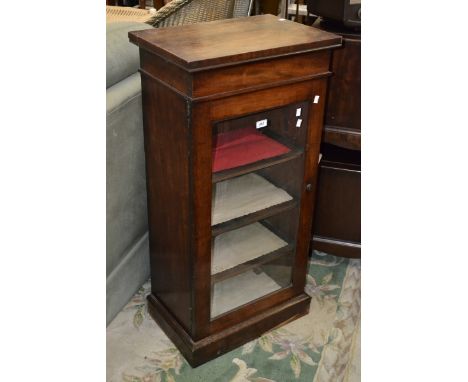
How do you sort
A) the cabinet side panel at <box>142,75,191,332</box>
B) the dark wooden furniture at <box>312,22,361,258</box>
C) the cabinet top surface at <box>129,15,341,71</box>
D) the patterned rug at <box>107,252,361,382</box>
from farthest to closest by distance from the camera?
the dark wooden furniture at <box>312,22,361,258</box> → the patterned rug at <box>107,252,361,382</box> → the cabinet side panel at <box>142,75,191,332</box> → the cabinet top surface at <box>129,15,341,71</box>

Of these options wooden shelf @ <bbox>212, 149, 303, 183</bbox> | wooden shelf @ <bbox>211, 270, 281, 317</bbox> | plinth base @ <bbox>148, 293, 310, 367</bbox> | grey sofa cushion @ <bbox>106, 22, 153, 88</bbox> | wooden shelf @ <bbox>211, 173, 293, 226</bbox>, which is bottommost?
plinth base @ <bbox>148, 293, 310, 367</bbox>

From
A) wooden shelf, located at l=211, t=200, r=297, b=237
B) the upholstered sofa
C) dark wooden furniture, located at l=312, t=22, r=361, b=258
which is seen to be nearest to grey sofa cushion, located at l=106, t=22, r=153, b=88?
the upholstered sofa

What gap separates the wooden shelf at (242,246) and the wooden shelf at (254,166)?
0.26 m

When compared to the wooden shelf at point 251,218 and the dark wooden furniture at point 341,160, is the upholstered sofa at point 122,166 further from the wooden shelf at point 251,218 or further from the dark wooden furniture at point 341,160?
the dark wooden furniture at point 341,160

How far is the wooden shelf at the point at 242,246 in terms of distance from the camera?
1.40 m

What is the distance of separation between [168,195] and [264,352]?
525 mm

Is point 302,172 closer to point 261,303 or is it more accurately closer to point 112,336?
point 261,303

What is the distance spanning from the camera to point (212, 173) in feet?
3.93

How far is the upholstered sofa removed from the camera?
1.31m

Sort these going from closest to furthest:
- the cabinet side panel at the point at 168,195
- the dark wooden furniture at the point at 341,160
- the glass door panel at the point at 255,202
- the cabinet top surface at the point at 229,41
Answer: the cabinet top surface at the point at 229,41 → the cabinet side panel at the point at 168,195 → the glass door panel at the point at 255,202 → the dark wooden furniture at the point at 341,160

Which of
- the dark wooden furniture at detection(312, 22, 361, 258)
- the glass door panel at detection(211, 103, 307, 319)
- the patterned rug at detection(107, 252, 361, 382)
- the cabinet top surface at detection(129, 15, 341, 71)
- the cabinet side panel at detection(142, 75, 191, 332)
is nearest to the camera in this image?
the cabinet top surface at detection(129, 15, 341, 71)

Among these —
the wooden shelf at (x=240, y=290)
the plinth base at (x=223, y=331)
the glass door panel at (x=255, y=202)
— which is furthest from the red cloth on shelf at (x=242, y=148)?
the plinth base at (x=223, y=331)

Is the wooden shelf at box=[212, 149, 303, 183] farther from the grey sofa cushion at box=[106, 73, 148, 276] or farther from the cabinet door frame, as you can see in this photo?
the grey sofa cushion at box=[106, 73, 148, 276]

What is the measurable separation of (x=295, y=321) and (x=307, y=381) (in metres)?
0.23
